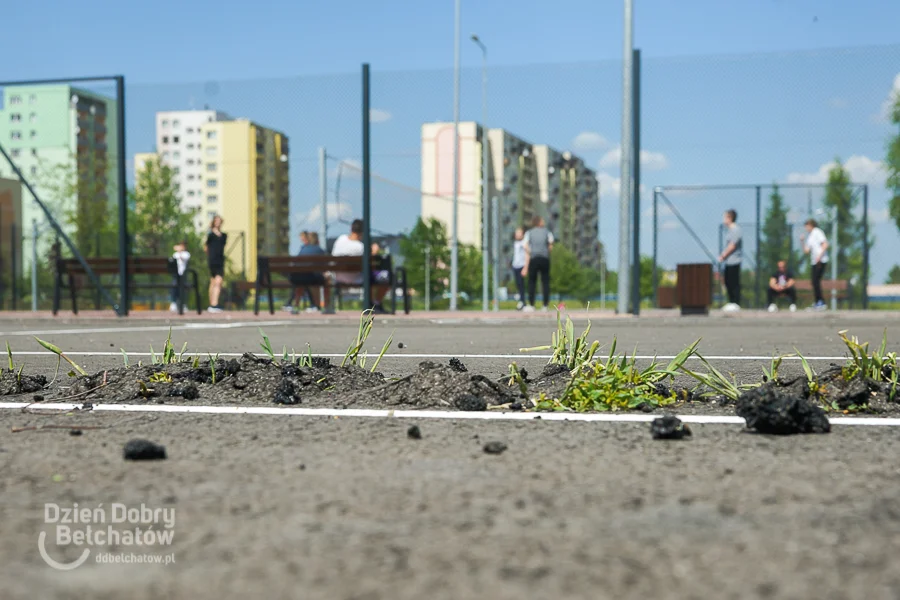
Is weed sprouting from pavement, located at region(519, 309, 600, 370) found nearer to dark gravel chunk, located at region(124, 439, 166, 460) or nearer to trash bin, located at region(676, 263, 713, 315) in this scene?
dark gravel chunk, located at region(124, 439, 166, 460)

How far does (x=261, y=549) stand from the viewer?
6.24 ft

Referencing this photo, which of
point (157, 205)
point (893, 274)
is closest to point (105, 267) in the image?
point (893, 274)

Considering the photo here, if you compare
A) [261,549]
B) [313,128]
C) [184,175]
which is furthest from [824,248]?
[184,175]

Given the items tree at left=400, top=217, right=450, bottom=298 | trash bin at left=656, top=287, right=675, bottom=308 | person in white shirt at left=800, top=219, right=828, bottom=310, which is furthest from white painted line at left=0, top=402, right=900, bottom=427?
tree at left=400, top=217, right=450, bottom=298

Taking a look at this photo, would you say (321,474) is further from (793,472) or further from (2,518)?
(793,472)

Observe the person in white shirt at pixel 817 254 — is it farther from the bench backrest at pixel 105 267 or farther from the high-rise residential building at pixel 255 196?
the bench backrest at pixel 105 267

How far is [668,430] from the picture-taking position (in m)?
3.08

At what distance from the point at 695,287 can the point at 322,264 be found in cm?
592

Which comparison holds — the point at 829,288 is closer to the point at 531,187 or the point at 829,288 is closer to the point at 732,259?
the point at 732,259

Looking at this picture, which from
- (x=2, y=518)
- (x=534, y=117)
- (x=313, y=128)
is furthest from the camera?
(x=534, y=117)

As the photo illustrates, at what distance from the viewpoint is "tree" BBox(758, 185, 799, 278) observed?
74.4 feet

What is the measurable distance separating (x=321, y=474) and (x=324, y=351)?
4.67 m

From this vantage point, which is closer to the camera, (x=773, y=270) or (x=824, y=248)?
(x=824, y=248)

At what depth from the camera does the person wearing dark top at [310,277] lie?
1598 cm
